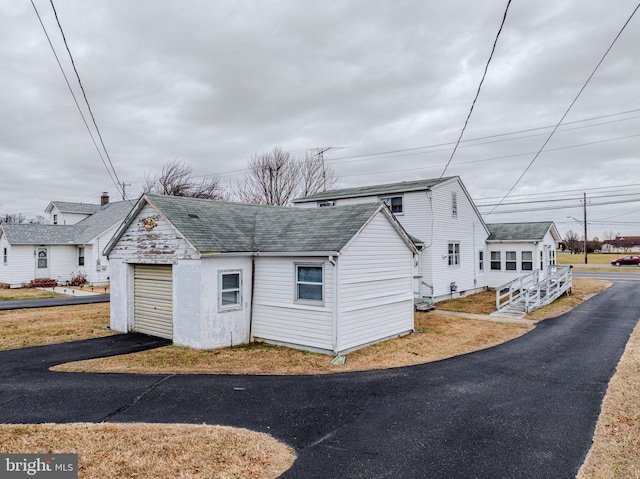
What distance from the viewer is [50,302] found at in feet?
69.8

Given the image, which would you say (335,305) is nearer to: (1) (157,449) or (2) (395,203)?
(1) (157,449)

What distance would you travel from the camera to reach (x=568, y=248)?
99125mm

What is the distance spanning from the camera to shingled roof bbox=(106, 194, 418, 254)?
11609 millimetres

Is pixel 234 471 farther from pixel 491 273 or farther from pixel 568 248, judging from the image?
pixel 568 248

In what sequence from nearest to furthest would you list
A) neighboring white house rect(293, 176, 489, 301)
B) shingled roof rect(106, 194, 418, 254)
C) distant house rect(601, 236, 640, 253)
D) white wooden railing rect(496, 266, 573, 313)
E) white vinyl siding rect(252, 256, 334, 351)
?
white vinyl siding rect(252, 256, 334, 351), shingled roof rect(106, 194, 418, 254), white wooden railing rect(496, 266, 573, 313), neighboring white house rect(293, 176, 489, 301), distant house rect(601, 236, 640, 253)

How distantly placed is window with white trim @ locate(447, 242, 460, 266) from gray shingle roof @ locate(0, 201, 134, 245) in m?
24.4

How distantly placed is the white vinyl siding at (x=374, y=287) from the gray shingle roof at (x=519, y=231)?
15286 mm

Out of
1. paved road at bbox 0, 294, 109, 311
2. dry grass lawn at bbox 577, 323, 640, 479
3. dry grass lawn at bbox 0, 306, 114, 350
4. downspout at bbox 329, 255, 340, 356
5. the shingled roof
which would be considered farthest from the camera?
paved road at bbox 0, 294, 109, 311

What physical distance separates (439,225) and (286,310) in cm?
1238

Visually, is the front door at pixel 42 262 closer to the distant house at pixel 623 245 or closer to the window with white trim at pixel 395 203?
the window with white trim at pixel 395 203

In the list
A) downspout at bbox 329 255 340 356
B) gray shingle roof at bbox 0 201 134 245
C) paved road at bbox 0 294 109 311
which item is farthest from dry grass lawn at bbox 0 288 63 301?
downspout at bbox 329 255 340 356

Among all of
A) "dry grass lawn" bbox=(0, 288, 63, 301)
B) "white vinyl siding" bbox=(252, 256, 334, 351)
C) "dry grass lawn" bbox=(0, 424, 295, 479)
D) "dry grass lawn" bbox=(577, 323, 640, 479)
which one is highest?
"white vinyl siding" bbox=(252, 256, 334, 351)

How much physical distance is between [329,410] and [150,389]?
3823mm

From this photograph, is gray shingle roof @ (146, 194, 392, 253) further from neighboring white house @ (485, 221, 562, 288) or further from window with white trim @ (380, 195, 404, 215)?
neighboring white house @ (485, 221, 562, 288)
